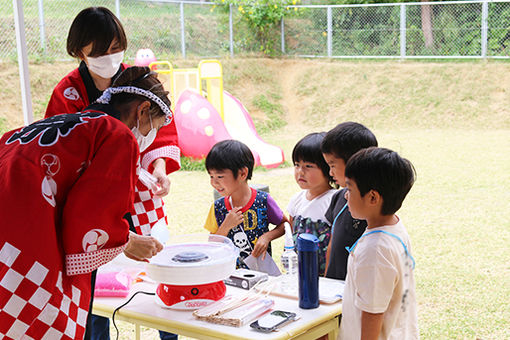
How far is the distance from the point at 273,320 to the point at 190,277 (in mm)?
325

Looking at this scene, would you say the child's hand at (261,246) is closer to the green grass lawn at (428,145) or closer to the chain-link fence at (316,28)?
the green grass lawn at (428,145)

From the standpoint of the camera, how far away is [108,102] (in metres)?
1.81

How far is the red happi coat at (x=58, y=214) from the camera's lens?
1.49 m

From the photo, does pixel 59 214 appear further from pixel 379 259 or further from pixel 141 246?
pixel 379 259

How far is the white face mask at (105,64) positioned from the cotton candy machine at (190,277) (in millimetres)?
793

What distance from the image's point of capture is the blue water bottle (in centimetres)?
192

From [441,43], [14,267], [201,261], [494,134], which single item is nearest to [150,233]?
[201,261]

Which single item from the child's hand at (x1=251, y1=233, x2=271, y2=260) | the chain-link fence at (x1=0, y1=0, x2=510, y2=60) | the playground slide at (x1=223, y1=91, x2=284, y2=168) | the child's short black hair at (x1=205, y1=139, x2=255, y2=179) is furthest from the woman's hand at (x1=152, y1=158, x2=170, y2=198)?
the chain-link fence at (x1=0, y1=0, x2=510, y2=60)

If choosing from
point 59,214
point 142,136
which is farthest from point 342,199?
point 59,214

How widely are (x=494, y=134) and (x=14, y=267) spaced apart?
36.1 feet

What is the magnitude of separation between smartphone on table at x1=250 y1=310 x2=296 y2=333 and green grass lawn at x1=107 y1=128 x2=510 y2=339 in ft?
5.71

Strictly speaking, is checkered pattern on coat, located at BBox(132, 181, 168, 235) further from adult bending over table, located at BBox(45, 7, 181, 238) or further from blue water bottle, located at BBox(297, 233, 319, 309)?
blue water bottle, located at BBox(297, 233, 319, 309)

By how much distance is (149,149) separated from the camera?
102 inches

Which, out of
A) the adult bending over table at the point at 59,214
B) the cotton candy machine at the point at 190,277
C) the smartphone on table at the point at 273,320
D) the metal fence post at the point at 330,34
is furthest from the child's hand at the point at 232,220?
the metal fence post at the point at 330,34
